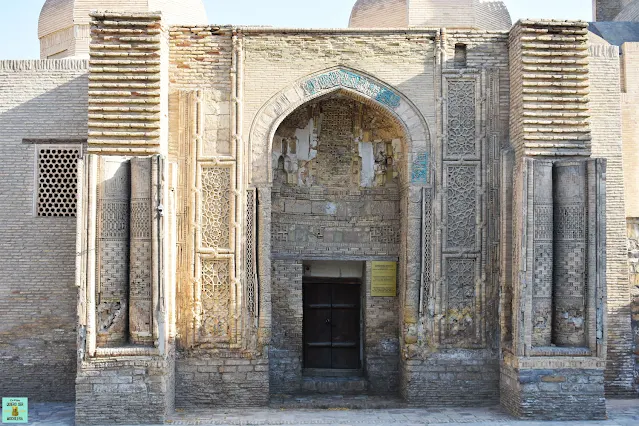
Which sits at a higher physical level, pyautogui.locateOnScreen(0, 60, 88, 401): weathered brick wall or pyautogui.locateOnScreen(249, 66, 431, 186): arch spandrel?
pyautogui.locateOnScreen(249, 66, 431, 186): arch spandrel

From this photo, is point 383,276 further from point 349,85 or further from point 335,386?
point 349,85

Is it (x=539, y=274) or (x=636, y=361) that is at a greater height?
(x=539, y=274)

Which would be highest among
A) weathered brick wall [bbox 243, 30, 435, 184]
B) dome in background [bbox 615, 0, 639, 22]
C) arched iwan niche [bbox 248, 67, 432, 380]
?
dome in background [bbox 615, 0, 639, 22]

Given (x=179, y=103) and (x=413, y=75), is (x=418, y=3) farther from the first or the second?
(x=179, y=103)

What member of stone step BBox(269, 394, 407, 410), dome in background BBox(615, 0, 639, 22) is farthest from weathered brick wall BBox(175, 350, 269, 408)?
dome in background BBox(615, 0, 639, 22)

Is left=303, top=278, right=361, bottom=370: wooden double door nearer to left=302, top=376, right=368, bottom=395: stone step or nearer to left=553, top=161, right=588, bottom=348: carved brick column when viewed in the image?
left=302, top=376, right=368, bottom=395: stone step

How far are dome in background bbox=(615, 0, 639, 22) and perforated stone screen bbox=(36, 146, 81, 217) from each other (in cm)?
1072

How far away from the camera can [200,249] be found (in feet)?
27.2

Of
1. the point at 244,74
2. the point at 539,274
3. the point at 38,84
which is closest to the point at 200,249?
the point at 244,74

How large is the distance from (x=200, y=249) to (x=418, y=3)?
5264 mm

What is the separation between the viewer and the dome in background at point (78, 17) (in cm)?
1077

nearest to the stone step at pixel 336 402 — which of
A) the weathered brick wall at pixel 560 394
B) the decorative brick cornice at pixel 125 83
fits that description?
the weathered brick wall at pixel 560 394
